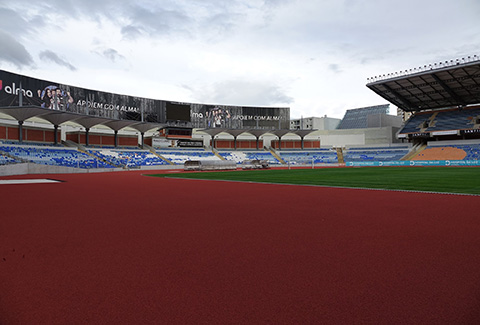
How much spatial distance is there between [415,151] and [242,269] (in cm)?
6695

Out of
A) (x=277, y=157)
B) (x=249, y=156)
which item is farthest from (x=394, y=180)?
(x=277, y=157)

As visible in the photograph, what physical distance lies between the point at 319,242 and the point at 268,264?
59.4 inches

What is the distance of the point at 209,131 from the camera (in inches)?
2608

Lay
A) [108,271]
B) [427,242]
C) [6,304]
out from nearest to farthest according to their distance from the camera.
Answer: [6,304], [108,271], [427,242]

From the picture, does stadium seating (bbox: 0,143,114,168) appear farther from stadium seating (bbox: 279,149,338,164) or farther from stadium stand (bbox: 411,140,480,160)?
stadium stand (bbox: 411,140,480,160)

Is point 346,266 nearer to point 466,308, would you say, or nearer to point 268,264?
point 268,264

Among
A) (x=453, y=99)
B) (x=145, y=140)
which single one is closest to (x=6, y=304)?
(x=145, y=140)

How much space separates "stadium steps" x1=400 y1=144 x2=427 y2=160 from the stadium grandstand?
0.19 metres

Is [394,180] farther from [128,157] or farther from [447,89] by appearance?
[447,89]

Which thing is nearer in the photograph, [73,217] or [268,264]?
[268,264]

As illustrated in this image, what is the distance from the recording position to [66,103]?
49.3 metres

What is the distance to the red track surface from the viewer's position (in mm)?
2824

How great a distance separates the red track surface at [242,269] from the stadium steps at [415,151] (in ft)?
189

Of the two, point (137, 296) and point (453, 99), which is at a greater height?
point (453, 99)
